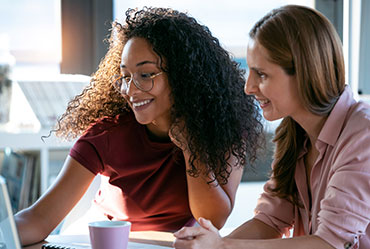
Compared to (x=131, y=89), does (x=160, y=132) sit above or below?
below

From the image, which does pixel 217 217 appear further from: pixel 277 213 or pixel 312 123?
pixel 312 123

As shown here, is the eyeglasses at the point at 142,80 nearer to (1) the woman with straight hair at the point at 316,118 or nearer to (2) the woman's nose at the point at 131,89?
(2) the woman's nose at the point at 131,89

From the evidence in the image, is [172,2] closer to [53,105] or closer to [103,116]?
[53,105]

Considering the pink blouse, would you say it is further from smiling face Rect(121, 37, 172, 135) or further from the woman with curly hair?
smiling face Rect(121, 37, 172, 135)

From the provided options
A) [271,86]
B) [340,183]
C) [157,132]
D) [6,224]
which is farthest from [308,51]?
[6,224]

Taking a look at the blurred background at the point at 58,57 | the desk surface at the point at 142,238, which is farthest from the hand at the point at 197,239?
the blurred background at the point at 58,57

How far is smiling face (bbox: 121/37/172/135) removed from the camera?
138 cm

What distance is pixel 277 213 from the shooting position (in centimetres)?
132

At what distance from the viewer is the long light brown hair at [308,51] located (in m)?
1.11

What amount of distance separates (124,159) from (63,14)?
1597mm

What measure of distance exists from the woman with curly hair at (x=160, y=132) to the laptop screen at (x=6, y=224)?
0.56m

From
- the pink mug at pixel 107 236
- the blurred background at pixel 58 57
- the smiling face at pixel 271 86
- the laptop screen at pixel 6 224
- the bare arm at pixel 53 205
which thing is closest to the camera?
the laptop screen at pixel 6 224

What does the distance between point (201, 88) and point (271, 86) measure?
12.2 inches

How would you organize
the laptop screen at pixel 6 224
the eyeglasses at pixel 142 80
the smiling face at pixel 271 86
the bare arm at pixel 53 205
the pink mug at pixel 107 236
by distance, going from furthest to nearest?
the eyeglasses at pixel 142 80 < the bare arm at pixel 53 205 < the smiling face at pixel 271 86 < the pink mug at pixel 107 236 < the laptop screen at pixel 6 224
